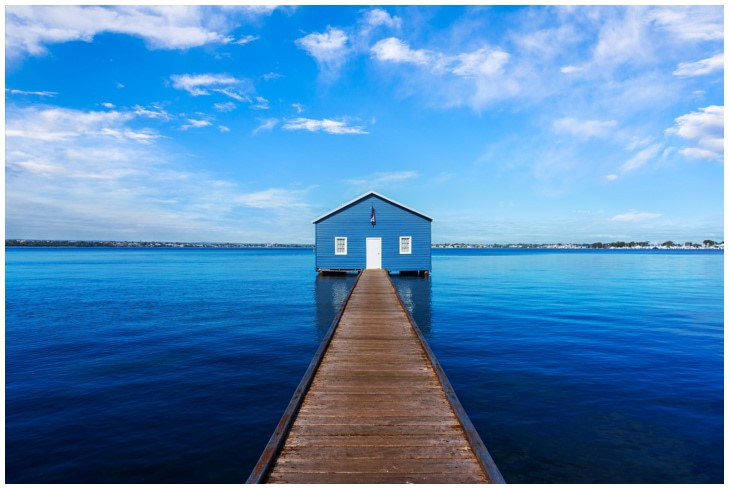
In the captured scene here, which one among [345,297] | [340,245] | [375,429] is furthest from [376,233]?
[375,429]

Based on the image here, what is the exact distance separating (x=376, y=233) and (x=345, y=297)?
35.7ft

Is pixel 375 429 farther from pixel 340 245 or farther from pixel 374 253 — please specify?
pixel 340 245

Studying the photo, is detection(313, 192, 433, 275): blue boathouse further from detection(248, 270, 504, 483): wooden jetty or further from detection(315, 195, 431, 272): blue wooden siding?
detection(248, 270, 504, 483): wooden jetty

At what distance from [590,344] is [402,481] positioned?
1173 cm

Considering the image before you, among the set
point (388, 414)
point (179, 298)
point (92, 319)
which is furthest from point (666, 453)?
point (179, 298)

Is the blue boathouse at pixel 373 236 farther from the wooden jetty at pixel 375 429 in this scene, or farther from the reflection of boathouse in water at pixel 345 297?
the wooden jetty at pixel 375 429

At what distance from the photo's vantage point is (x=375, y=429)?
5645 millimetres

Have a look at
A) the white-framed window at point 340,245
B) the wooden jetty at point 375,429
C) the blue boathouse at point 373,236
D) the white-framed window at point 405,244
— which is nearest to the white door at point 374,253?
the blue boathouse at point 373,236

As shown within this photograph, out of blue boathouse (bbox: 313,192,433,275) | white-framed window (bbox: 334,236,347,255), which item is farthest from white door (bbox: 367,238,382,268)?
white-framed window (bbox: 334,236,347,255)

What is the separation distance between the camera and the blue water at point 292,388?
6.50 meters

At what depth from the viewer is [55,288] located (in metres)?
31.7

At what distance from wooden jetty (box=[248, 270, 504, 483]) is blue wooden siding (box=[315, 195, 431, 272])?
2366cm

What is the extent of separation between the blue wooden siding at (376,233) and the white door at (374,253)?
30 centimetres

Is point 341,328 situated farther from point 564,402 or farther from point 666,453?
point 666,453
